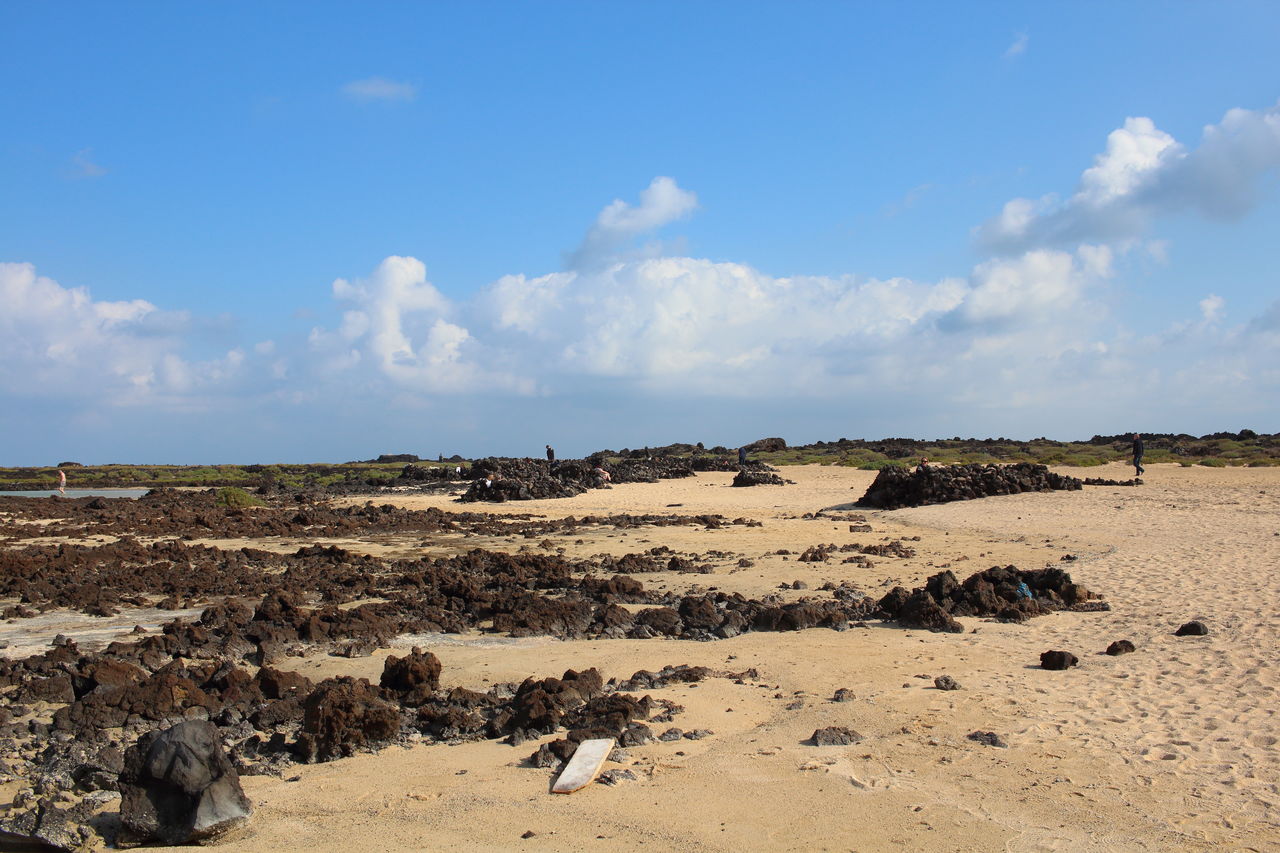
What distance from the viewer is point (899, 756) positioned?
6.78 metres

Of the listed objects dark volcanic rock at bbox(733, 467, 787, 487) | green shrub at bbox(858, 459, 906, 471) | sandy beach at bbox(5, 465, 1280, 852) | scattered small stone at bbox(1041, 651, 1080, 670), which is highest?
green shrub at bbox(858, 459, 906, 471)

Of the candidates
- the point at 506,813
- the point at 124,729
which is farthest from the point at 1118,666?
the point at 124,729

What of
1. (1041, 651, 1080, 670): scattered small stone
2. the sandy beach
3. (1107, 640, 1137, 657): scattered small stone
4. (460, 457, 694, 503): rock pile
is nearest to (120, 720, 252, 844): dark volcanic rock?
the sandy beach

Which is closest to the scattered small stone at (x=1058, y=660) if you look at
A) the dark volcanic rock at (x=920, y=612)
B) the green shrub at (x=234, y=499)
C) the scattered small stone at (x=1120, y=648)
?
the scattered small stone at (x=1120, y=648)

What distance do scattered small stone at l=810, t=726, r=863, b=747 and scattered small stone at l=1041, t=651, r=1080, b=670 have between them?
115 inches

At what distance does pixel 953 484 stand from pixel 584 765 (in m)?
23.2

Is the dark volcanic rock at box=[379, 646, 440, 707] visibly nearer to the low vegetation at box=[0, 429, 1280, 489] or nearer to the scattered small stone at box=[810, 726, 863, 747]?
the scattered small stone at box=[810, 726, 863, 747]

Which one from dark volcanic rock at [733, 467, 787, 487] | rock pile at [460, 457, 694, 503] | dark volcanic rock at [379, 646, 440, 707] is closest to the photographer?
dark volcanic rock at [379, 646, 440, 707]

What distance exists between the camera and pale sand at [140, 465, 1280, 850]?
5598mm

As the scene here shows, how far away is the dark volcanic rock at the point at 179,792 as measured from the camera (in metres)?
5.63

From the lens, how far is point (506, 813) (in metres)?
5.95

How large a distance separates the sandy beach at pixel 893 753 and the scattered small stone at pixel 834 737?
7cm

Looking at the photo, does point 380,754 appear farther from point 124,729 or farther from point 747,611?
point 747,611

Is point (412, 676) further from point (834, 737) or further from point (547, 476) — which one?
point (547, 476)
